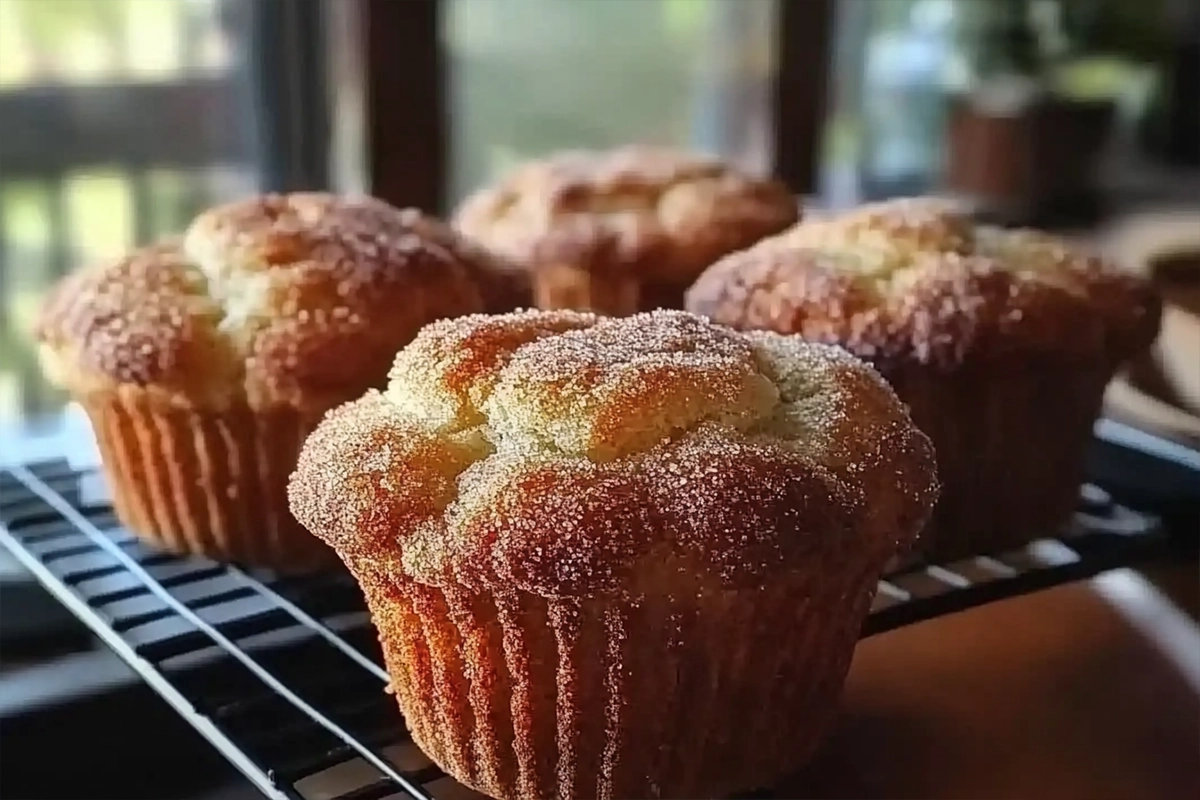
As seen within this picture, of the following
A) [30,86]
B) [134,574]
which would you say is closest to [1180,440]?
[134,574]

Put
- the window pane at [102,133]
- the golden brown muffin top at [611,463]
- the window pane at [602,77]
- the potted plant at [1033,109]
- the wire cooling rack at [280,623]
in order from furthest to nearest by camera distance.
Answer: the potted plant at [1033,109]
the window pane at [602,77]
the window pane at [102,133]
the wire cooling rack at [280,623]
the golden brown muffin top at [611,463]

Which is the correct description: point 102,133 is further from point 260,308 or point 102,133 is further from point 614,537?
point 614,537

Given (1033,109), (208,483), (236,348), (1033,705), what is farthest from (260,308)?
(1033,109)

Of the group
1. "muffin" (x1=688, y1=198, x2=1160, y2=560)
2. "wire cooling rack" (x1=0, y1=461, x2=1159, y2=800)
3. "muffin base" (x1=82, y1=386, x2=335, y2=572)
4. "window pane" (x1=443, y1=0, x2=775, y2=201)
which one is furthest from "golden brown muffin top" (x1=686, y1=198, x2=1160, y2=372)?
"window pane" (x1=443, y1=0, x2=775, y2=201)

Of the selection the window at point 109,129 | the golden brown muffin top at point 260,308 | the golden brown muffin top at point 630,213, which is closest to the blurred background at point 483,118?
the window at point 109,129

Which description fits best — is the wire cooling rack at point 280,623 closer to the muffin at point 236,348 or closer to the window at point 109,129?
the muffin at point 236,348

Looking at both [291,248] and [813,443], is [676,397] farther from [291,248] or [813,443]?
[291,248]

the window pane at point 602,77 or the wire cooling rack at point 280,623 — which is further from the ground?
the window pane at point 602,77
